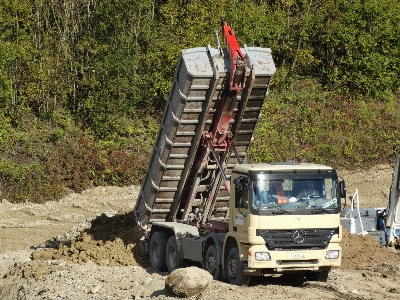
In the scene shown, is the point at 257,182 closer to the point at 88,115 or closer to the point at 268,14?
the point at 88,115

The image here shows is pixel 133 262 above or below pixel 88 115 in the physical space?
above

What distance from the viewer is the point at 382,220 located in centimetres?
2106

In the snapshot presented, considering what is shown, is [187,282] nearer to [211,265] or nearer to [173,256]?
[211,265]

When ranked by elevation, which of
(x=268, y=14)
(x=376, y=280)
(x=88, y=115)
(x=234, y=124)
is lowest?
(x=88, y=115)

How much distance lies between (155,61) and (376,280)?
70.1ft

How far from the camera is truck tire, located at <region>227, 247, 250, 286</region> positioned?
15086 mm

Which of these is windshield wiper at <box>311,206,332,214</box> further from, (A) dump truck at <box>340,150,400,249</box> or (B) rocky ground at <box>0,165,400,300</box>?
(A) dump truck at <box>340,150,400,249</box>

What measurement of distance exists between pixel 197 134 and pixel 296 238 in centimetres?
362

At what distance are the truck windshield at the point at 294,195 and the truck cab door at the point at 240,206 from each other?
20 cm

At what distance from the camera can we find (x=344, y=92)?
38.9m

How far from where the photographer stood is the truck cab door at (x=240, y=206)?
14836mm

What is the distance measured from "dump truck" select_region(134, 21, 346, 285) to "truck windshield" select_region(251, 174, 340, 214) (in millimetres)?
17

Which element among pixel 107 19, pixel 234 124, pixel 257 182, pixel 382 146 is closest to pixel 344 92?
pixel 382 146

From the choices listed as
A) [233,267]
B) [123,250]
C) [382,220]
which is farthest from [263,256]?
[382,220]
